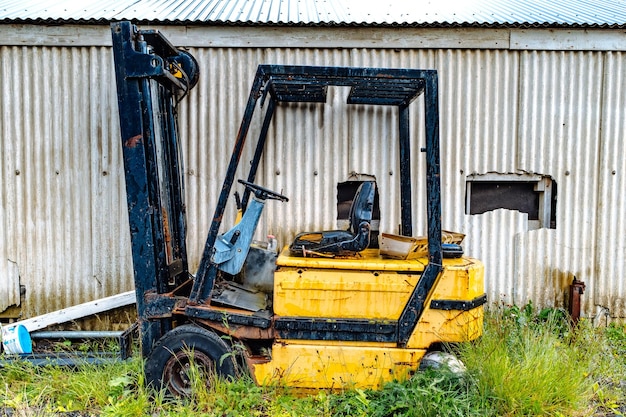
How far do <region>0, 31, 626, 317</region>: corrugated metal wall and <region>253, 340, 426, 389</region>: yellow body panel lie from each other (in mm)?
1820

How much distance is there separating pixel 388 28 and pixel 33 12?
428 centimetres

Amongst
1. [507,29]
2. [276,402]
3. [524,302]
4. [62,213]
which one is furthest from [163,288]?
[507,29]

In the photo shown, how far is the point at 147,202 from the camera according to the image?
3490 millimetres

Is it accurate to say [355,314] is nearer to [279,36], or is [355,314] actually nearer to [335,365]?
[335,365]

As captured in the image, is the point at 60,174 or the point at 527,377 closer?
the point at 527,377

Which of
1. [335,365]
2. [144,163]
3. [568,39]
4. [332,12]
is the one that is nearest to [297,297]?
[335,365]

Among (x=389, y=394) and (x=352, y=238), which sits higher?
(x=352, y=238)

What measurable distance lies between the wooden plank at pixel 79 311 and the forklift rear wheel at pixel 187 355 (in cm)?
154

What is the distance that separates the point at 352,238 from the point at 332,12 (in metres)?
3.23

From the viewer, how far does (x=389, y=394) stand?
10.8 feet

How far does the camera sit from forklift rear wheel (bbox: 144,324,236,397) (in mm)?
3422

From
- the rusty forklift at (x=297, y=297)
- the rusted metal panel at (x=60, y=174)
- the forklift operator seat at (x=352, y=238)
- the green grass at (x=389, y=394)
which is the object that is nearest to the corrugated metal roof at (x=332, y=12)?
the rusted metal panel at (x=60, y=174)

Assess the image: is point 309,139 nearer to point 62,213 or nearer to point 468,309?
point 468,309

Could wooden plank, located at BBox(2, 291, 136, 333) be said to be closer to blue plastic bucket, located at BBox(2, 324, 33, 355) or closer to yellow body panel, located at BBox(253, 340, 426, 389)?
blue plastic bucket, located at BBox(2, 324, 33, 355)
